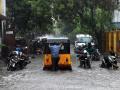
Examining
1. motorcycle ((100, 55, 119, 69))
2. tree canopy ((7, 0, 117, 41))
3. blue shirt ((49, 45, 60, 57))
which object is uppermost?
tree canopy ((7, 0, 117, 41))

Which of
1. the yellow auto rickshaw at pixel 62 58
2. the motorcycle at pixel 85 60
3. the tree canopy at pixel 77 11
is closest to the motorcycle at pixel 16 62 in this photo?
the yellow auto rickshaw at pixel 62 58

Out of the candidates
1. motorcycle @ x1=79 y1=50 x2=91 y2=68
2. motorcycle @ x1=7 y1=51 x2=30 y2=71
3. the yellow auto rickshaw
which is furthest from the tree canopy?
the yellow auto rickshaw

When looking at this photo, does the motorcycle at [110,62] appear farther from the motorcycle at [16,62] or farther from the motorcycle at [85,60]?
the motorcycle at [16,62]

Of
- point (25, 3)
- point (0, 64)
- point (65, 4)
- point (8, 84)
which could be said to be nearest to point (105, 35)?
point (65, 4)

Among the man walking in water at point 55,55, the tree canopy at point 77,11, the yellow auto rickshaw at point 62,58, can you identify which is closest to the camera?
the man walking in water at point 55,55

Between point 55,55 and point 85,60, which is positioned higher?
point 55,55

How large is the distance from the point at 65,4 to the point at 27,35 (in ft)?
47.5

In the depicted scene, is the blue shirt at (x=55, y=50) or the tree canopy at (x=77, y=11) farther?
the tree canopy at (x=77, y=11)

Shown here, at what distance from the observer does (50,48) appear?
2798 centimetres

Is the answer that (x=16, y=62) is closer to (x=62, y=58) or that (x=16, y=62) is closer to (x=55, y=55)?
(x=55, y=55)

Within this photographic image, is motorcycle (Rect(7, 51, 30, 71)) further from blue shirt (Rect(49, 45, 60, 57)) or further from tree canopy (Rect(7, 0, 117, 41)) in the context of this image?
tree canopy (Rect(7, 0, 117, 41))

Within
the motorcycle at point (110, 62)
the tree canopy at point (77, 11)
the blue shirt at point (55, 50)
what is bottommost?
the motorcycle at point (110, 62)

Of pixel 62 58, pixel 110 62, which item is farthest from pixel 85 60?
pixel 62 58

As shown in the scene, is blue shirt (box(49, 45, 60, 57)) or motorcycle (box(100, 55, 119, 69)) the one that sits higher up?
blue shirt (box(49, 45, 60, 57))
